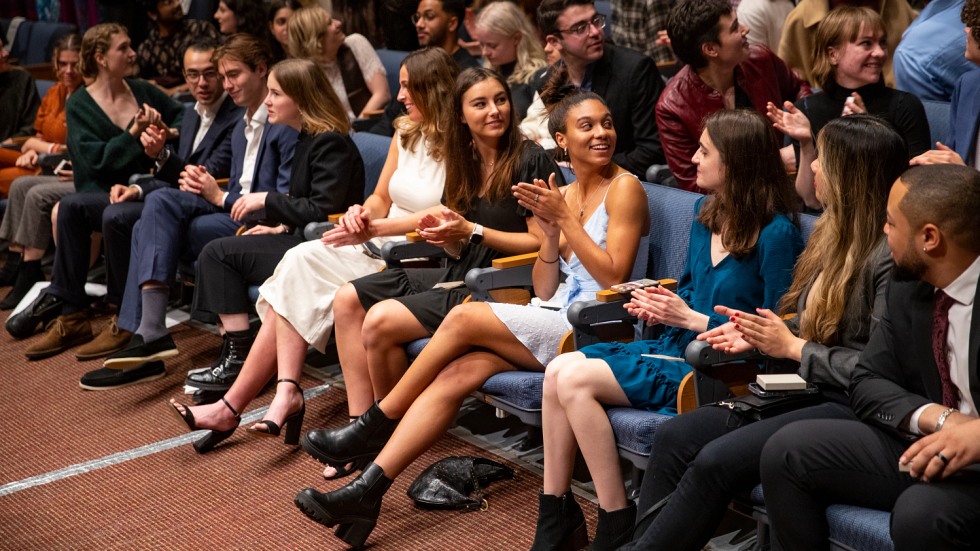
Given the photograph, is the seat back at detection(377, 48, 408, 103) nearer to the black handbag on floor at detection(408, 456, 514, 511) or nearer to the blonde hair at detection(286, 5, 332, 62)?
the blonde hair at detection(286, 5, 332, 62)

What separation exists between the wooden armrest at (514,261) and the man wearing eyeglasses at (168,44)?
428 centimetres

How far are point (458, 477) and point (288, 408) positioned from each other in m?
0.70

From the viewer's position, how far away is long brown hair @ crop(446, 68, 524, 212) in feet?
11.8

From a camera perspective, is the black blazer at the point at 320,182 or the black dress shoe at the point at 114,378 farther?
the black dress shoe at the point at 114,378

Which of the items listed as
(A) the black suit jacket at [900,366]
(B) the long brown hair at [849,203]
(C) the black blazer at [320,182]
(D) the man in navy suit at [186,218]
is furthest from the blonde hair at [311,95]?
(A) the black suit jacket at [900,366]

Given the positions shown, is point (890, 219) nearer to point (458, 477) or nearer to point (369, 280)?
point (458, 477)

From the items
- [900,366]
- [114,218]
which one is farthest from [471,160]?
[114,218]

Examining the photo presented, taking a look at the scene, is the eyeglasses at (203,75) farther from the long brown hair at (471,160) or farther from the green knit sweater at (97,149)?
the long brown hair at (471,160)

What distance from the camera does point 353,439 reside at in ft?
10.7

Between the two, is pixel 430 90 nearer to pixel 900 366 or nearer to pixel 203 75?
pixel 203 75

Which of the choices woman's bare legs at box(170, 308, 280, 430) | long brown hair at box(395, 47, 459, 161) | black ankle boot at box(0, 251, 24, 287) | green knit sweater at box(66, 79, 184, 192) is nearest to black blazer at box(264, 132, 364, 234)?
long brown hair at box(395, 47, 459, 161)

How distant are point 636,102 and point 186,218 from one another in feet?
6.12

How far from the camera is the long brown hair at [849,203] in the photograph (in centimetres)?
252

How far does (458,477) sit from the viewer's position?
330cm
